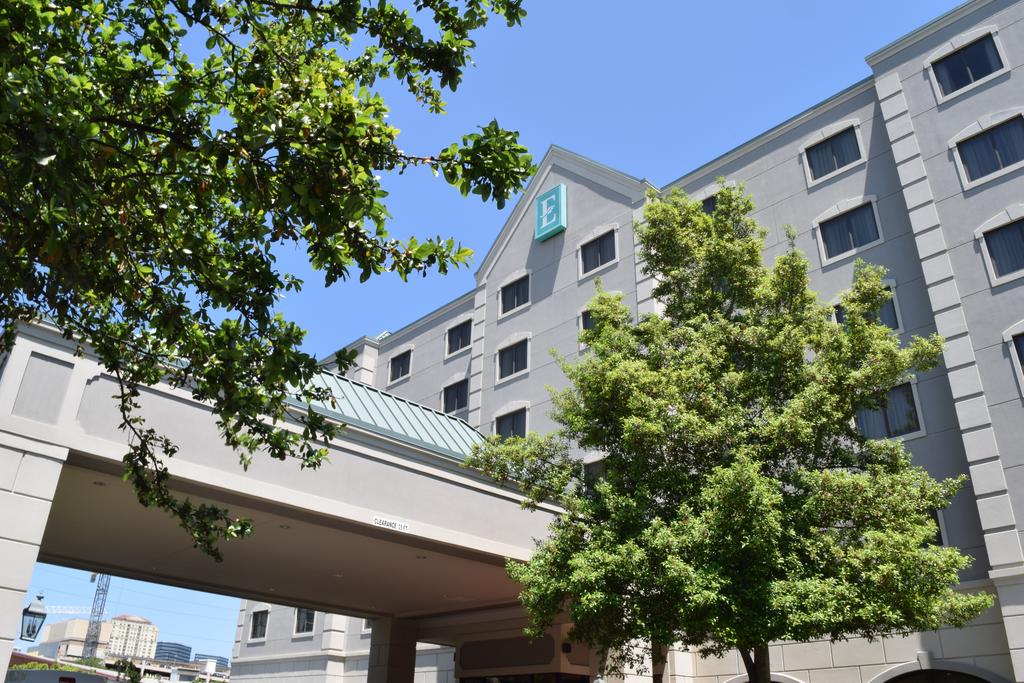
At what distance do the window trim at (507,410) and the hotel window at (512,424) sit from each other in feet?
0.18

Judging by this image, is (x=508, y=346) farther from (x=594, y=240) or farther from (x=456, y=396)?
(x=594, y=240)

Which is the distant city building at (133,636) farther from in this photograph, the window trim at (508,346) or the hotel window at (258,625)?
the window trim at (508,346)

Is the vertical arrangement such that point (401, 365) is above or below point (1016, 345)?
above

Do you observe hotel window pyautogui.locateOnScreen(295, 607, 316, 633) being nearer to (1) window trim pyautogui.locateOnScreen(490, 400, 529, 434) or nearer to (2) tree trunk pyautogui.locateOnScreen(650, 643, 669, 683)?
(1) window trim pyautogui.locateOnScreen(490, 400, 529, 434)

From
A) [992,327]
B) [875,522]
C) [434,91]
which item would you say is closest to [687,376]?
[875,522]

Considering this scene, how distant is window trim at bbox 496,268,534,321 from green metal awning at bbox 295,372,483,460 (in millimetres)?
12716

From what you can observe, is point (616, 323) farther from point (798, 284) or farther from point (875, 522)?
point (875, 522)

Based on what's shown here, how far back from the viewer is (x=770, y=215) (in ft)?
87.7

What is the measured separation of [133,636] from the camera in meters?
179

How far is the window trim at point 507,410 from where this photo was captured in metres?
31.1

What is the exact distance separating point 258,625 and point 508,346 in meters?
18.7

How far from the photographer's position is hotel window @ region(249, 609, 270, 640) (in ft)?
127

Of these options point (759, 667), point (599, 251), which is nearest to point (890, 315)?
point (599, 251)

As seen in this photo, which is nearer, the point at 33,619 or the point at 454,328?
the point at 33,619
